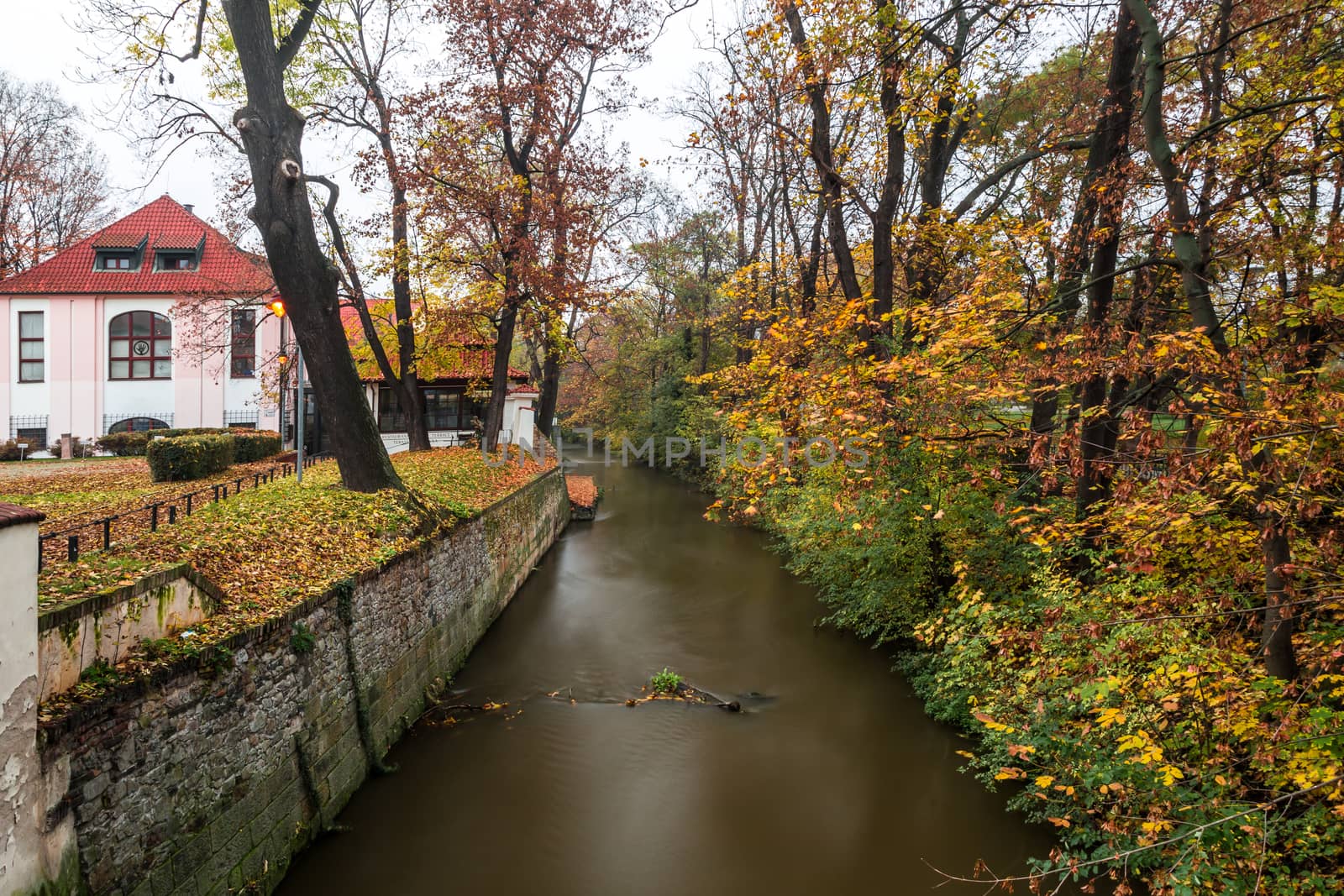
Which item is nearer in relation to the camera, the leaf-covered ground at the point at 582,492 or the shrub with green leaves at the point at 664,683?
the shrub with green leaves at the point at 664,683

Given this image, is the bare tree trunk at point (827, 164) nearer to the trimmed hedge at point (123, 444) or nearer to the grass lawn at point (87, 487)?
the grass lawn at point (87, 487)

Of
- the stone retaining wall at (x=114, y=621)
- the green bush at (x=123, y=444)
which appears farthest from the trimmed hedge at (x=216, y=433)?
the stone retaining wall at (x=114, y=621)

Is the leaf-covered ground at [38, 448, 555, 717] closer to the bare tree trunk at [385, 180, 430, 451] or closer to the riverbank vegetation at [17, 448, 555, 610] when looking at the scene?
the riverbank vegetation at [17, 448, 555, 610]

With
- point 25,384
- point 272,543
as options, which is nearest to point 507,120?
point 272,543

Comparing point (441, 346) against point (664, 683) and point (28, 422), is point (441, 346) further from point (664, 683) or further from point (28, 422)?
point (28, 422)

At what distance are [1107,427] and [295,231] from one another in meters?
9.55

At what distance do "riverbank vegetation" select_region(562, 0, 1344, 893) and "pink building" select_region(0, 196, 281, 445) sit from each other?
18862 mm

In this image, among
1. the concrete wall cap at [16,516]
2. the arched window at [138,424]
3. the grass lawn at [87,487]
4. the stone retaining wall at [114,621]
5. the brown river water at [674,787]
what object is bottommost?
the brown river water at [674,787]

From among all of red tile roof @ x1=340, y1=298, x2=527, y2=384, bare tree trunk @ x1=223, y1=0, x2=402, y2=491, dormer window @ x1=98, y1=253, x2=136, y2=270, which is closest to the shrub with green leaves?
bare tree trunk @ x1=223, y1=0, x2=402, y2=491

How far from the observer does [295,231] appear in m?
8.02

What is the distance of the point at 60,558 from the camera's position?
4.91m

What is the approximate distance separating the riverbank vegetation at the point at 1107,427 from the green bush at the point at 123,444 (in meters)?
17.2

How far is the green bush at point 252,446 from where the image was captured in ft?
48.3

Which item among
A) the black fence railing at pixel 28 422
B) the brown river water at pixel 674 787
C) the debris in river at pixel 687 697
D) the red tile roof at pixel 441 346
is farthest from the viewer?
the black fence railing at pixel 28 422
